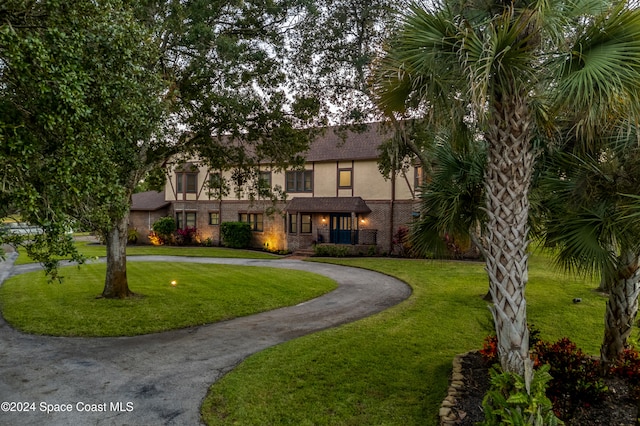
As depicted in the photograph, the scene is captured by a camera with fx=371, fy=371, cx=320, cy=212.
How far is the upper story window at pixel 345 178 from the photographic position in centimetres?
2508

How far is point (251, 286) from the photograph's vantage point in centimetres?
1427

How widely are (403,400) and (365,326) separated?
3717 mm

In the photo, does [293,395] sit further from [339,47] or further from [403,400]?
[339,47]

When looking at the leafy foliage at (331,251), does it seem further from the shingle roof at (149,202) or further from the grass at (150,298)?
the shingle roof at (149,202)

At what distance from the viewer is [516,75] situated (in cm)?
420

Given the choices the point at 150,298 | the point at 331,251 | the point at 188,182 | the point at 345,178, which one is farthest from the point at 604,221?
the point at 188,182

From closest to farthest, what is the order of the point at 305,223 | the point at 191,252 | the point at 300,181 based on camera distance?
the point at 191,252
the point at 305,223
the point at 300,181

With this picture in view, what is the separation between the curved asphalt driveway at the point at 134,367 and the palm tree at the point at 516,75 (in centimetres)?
444

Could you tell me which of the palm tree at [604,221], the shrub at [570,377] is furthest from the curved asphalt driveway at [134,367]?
the palm tree at [604,221]

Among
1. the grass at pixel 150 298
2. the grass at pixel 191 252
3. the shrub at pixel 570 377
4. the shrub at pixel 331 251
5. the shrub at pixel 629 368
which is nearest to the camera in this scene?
the shrub at pixel 570 377

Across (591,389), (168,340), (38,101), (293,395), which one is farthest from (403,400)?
(38,101)

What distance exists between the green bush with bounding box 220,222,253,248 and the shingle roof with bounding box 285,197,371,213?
3971mm

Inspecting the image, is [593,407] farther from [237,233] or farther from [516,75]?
[237,233]

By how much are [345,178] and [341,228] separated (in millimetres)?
3434
